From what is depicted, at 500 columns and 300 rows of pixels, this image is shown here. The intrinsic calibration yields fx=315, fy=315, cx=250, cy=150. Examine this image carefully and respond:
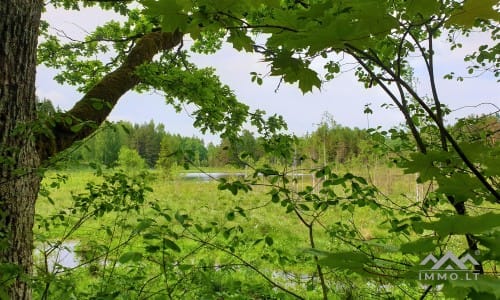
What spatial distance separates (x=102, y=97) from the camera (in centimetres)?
288

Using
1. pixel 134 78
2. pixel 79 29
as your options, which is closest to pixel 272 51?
pixel 134 78

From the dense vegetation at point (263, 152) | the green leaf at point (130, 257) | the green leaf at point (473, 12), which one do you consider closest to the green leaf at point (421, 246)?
the dense vegetation at point (263, 152)

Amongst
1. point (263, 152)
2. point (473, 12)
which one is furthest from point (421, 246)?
point (263, 152)

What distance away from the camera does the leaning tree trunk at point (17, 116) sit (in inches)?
61.3

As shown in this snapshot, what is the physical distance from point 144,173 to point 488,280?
7.12 ft

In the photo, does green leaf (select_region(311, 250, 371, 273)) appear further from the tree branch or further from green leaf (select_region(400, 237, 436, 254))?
the tree branch

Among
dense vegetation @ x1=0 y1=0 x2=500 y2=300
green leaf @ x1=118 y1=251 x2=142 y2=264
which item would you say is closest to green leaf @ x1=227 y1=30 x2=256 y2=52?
dense vegetation @ x1=0 y1=0 x2=500 y2=300

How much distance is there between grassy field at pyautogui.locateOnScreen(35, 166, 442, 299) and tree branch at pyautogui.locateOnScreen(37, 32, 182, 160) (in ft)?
0.75

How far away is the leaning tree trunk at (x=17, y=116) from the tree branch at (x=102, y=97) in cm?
17

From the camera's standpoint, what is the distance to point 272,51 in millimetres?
724

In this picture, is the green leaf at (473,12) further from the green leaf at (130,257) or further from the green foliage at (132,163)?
the green foliage at (132,163)

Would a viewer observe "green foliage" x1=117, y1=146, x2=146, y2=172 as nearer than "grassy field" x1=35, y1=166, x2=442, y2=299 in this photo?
No

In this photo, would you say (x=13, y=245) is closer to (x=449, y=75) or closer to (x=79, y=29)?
(x=79, y=29)

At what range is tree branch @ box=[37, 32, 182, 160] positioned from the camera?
2.10m
